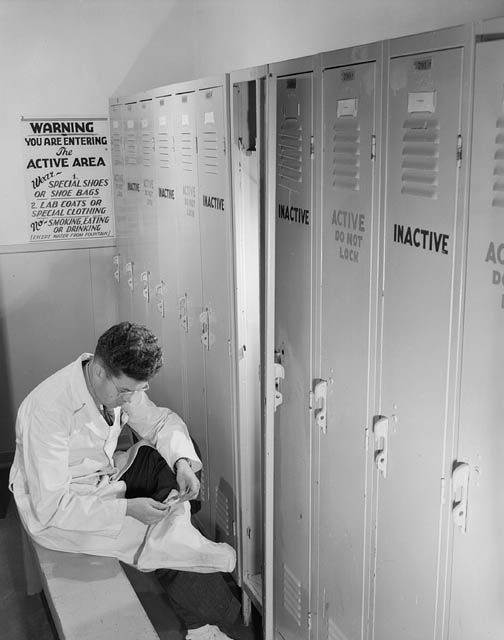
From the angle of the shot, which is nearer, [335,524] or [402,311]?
[402,311]

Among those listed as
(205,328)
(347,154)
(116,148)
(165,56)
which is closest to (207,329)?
(205,328)

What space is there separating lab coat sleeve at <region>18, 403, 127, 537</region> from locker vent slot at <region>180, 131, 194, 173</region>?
1405mm

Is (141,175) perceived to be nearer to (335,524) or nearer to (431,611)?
(335,524)

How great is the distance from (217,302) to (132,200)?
5.25ft

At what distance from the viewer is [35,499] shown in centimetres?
272

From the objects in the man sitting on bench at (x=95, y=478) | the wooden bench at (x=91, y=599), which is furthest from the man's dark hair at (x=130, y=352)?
the wooden bench at (x=91, y=599)

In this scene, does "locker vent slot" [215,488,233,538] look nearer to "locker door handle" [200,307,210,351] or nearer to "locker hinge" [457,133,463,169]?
"locker door handle" [200,307,210,351]

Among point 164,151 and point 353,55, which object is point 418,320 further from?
point 164,151

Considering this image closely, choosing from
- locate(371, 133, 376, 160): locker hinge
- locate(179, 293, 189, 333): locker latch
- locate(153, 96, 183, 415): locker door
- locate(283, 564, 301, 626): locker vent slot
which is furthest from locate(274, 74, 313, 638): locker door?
locate(153, 96, 183, 415): locker door

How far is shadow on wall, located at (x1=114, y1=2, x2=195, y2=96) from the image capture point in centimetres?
514

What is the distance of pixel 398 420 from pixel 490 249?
0.62 meters

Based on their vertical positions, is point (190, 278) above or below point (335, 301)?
below

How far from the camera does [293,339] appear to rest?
2779 millimetres

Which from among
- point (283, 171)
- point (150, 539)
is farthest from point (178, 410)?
point (283, 171)
